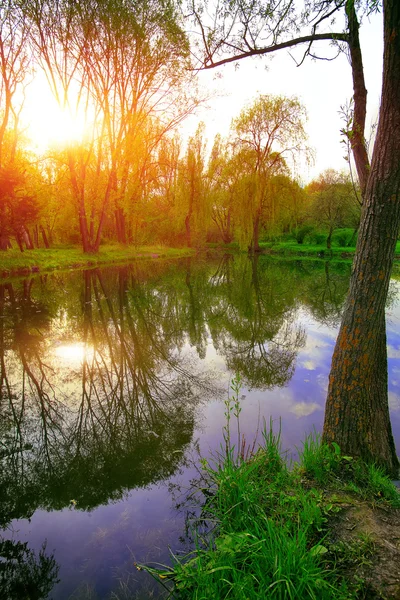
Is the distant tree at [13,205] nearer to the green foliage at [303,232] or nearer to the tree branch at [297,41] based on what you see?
the tree branch at [297,41]

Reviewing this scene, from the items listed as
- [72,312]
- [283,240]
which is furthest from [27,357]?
[283,240]

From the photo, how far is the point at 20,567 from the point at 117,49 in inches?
812

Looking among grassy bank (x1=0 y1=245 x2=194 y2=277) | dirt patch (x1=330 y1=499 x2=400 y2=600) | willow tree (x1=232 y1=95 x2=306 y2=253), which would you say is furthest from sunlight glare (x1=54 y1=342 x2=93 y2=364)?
willow tree (x1=232 y1=95 x2=306 y2=253)

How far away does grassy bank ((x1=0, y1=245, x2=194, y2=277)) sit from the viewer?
51.0 feet

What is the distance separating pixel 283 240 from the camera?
39375mm

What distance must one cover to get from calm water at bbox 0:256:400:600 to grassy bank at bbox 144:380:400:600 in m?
0.35

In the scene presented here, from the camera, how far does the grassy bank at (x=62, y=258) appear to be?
1554 cm

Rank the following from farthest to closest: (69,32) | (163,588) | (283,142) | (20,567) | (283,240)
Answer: (283,240), (283,142), (69,32), (20,567), (163,588)

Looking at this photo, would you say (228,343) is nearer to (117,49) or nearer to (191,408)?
(191,408)

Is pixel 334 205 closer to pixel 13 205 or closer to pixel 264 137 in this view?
pixel 264 137

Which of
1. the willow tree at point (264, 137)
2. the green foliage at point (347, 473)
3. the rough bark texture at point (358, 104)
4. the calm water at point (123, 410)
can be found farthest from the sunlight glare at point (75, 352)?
the willow tree at point (264, 137)

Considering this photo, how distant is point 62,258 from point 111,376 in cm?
1668

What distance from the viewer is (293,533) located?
207cm

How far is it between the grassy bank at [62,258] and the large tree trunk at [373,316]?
50.6 feet
